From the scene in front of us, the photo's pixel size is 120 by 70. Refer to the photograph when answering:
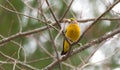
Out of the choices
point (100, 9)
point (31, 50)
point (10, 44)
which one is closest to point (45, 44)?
point (31, 50)

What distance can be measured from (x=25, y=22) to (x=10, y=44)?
0.42 meters

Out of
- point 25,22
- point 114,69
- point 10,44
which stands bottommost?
point 114,69

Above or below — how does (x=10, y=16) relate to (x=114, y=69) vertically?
above

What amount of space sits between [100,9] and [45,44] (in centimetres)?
103

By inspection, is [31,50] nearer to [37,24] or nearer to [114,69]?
[37,24]

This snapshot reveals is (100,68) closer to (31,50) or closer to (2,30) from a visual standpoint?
(31,50)

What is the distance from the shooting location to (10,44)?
4984 mm

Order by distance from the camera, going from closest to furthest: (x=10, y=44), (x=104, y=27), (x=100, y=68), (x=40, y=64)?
(x=10, y=44) < (x=40, y=64) < (x=104, y=27) < (x=100, y=68)

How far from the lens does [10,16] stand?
17.3ft

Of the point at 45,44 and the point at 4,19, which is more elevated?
the point at 4,19

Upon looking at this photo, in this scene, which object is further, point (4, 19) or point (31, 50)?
point (31, 50)

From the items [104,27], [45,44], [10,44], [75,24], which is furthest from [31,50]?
[75,24]

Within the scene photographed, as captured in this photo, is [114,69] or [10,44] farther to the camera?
[114,69]

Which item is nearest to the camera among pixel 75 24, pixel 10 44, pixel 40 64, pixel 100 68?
pixel 75 24
